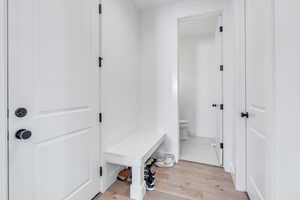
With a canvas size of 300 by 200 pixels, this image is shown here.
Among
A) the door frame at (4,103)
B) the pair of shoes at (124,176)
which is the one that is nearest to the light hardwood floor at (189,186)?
the pair of shoes at (124,176)

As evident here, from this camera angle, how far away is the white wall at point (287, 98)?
883 mm

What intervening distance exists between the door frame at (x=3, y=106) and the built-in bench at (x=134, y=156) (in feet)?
3.14

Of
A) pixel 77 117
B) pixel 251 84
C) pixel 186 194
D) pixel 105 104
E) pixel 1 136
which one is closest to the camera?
pixel 1 136

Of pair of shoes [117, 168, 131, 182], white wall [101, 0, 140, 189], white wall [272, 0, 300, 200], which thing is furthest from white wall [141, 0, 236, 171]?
white wall [272, 0, 300, 200]

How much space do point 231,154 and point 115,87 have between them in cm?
194

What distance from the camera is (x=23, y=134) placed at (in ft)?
3.07

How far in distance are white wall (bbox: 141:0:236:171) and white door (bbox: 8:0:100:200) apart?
1171mm

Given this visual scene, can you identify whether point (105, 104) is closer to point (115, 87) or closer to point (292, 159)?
point (115, 87)

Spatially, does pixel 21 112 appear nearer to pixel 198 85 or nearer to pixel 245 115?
pixel 245 115

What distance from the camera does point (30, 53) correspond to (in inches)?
39.7

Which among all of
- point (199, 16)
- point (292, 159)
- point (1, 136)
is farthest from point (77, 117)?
point (199, 16)

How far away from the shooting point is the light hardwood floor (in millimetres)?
1625

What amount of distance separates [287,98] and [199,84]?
302 centimetres

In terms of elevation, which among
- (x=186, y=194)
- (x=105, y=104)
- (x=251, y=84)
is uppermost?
(x=251, y=84)
